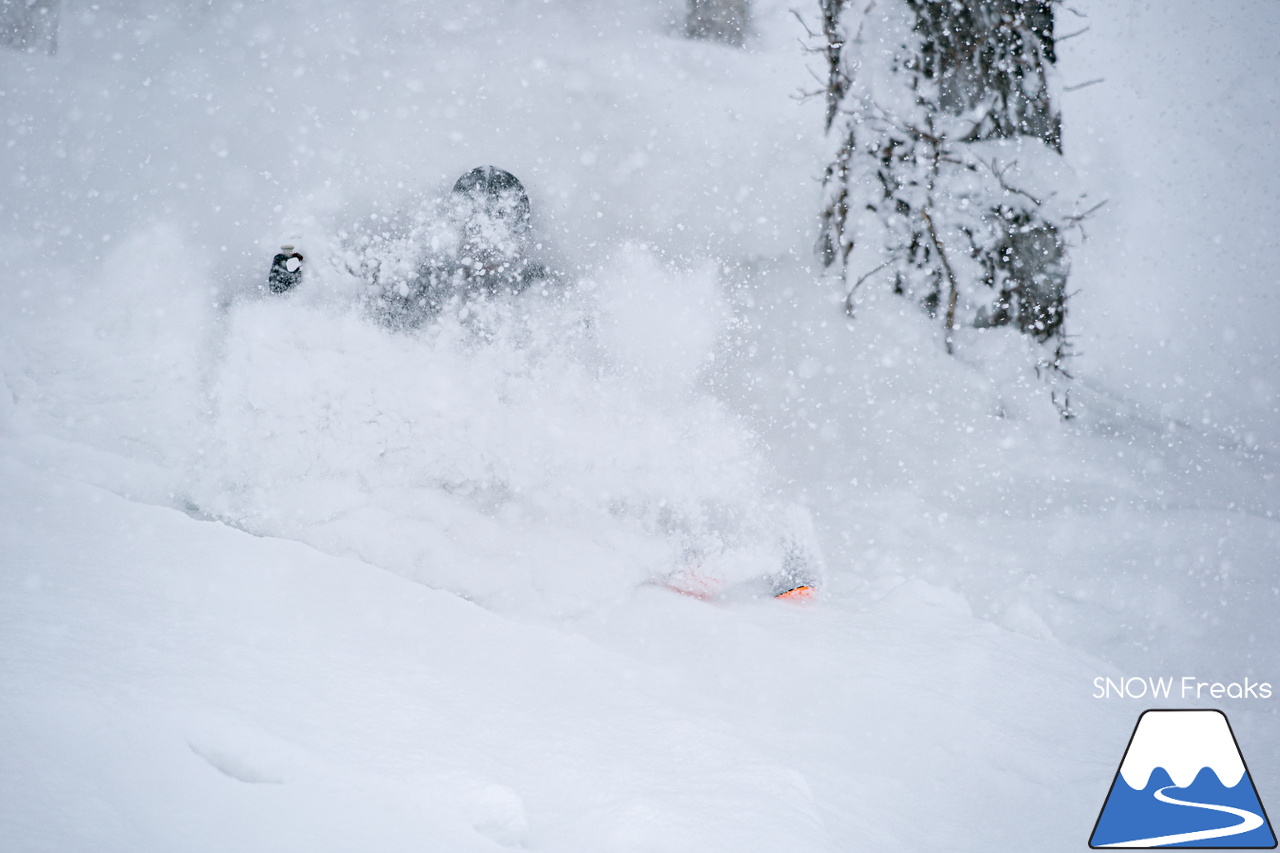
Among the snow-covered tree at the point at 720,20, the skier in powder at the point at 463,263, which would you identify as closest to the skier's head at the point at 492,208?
the skier in powder at the point at 463,263

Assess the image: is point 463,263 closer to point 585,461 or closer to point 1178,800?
point 585,461

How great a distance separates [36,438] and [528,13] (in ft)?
12.8

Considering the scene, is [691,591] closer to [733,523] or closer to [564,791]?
[733,523]

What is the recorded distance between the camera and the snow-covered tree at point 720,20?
15.9 feet

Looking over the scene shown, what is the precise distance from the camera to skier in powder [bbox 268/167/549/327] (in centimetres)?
399

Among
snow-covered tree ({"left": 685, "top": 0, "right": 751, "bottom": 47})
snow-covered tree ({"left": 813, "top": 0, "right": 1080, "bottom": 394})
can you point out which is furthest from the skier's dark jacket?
snow-covered tree ({"left": 813, "top": 0, "right": 1080, "bottom": 394})

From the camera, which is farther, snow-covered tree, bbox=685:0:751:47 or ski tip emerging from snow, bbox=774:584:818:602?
snow-covered tree, bbox=685:0:751:47

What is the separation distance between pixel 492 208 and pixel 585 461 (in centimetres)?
177

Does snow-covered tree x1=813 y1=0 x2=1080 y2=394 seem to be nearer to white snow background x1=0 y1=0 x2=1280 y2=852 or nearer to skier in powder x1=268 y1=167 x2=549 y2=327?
white snow background x1=0 y1=0 x2=1280 y2=852

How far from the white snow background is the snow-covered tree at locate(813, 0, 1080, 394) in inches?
9.2

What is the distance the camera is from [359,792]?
1.17 m

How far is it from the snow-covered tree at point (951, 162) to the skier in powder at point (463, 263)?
6.90 feet
